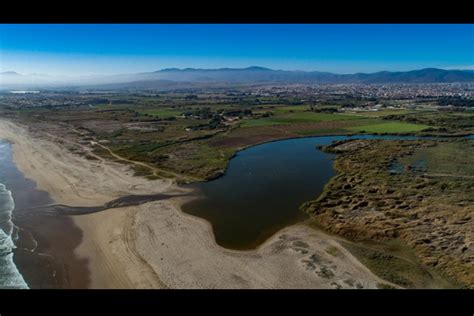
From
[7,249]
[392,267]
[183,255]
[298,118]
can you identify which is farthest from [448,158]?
[7,249]

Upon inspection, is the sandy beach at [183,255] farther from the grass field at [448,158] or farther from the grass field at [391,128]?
the grass field at [391,128]

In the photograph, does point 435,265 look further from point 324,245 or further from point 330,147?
point 330,147

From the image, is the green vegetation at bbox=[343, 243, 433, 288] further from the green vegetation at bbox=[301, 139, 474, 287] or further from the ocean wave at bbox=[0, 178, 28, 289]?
the ocean wave at bbox=[0, 178, 28, 289]

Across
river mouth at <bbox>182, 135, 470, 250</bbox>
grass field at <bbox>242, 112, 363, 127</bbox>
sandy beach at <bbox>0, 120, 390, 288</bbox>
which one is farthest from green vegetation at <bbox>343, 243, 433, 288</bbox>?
grass field at <bbox>242, 112, 363, 127</bbox>

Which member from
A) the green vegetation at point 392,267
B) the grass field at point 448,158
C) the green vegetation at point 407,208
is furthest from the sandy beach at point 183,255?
the grass field at point 448,158
